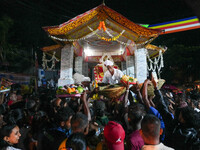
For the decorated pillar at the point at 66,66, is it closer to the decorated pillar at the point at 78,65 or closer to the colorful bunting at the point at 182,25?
the decorated pillar at the point at 78,65

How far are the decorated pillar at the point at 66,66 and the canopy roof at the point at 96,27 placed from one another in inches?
27.5

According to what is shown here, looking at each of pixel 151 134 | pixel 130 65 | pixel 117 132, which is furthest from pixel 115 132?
pixel 130 65

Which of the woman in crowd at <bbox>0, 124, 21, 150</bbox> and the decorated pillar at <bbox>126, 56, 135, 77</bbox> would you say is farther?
the decorated pillar at <bbox>126, 56, 135, 77</bbox>

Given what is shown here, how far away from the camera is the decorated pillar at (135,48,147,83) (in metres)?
10.6

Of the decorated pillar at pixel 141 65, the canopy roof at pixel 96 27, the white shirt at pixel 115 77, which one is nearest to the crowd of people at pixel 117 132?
the white shirt at pixel 115 77

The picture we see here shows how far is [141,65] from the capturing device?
35.0 ft

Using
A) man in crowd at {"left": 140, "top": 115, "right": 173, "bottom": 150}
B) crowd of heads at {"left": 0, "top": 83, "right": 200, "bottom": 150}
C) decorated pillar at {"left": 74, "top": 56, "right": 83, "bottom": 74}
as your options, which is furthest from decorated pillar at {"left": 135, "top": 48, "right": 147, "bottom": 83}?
man in crowd at {"left": 140, "top": 115, "right": 173, "bottom": 150}

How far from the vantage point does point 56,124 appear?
2891mm

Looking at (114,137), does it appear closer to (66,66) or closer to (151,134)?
(151,134)

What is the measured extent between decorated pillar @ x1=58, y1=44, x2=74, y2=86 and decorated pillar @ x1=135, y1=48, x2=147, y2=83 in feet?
14.6

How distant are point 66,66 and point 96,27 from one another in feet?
10.5

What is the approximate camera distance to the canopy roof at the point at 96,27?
852cm

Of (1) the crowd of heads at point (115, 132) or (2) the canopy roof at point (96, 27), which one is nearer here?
(1) the crowd of heads at point (115, 132)

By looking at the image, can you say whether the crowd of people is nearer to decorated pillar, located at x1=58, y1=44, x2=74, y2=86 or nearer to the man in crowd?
the man in crowd
